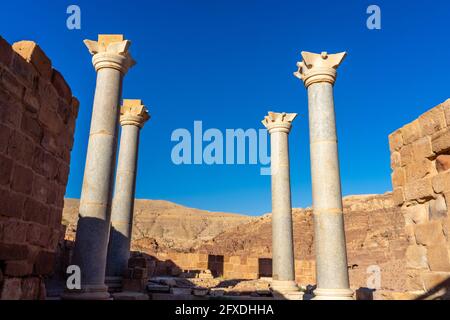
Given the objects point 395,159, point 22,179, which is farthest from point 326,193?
point 22,179

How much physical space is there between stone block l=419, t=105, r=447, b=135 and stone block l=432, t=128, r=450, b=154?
9 centimetres

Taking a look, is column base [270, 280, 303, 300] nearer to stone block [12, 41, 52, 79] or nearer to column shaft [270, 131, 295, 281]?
column shaft [270, 131, 295, 281]

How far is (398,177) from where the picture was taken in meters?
7.07

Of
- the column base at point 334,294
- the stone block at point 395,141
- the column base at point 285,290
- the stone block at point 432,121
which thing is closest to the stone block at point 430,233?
the stone block at point 432,121

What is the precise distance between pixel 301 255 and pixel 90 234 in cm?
3180

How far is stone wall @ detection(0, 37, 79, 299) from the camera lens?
179 inches

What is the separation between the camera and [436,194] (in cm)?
604

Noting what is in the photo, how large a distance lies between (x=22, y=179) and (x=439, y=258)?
20.4 ft

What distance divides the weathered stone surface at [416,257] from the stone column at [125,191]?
939 cm

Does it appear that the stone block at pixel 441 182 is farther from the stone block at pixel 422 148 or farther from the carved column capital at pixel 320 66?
the carved column capital at pixel 320 66

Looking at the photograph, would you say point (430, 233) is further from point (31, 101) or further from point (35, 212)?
point (31, 101)
